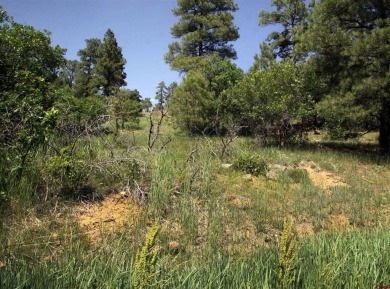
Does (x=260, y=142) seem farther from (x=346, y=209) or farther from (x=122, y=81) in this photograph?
(x=122, y=81)

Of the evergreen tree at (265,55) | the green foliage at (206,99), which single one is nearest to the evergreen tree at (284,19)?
the evergreen tree at (265,55)

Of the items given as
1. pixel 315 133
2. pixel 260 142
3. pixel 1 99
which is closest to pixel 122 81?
pixel 315 133

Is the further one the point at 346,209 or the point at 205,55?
the point at 205,55

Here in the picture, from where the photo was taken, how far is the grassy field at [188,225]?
102 inches

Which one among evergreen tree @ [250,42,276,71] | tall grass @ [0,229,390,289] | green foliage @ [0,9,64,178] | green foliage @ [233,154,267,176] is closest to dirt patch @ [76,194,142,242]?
green foliage @ [0,9,64,178]

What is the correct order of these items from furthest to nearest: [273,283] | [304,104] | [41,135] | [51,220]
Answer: [304,104]
[41,135]
[51,220]
[273,283]

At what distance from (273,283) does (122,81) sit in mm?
31085

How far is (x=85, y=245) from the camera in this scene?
13.1 ft

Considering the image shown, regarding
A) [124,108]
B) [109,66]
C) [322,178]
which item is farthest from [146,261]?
[109,66]

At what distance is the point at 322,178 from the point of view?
8.79m

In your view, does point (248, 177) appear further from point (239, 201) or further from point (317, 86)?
point (317, 86)

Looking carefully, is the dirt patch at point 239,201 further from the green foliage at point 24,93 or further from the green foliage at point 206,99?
the green foliage at point 206,99

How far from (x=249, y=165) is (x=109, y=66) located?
24.8 m

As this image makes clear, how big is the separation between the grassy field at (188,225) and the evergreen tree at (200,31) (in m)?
17.5
